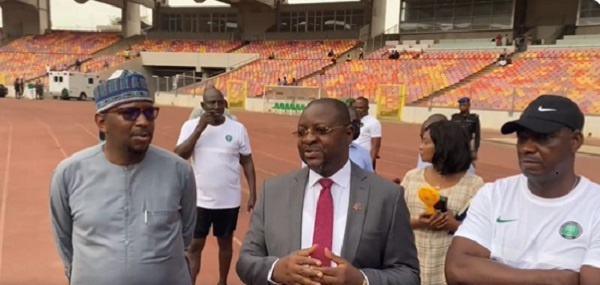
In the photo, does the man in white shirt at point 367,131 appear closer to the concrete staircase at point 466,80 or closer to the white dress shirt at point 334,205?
the white dress shirt at point 334,205

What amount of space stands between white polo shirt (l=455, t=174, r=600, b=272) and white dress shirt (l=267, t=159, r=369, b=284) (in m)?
0.49

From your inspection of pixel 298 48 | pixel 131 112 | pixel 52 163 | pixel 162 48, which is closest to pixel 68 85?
pixel 162 48

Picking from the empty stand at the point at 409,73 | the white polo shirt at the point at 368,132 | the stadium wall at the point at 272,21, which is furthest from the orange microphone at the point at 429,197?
the stadium wall at the point at 272,21

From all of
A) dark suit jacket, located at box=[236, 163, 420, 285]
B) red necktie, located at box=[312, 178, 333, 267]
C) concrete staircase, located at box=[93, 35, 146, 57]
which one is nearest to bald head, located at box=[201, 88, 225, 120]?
dark suit jacket, located at box=[236, 163, 420, 285]

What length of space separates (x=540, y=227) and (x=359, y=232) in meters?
0.61

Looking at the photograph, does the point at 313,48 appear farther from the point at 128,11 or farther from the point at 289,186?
the point at 289,186

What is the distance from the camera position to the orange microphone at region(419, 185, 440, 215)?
267 cm

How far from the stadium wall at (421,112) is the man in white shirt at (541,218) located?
14579 mm

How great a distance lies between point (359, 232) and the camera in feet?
6.06

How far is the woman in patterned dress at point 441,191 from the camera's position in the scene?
2.69 metres

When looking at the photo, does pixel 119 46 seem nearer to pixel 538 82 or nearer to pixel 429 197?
pixel 538 82

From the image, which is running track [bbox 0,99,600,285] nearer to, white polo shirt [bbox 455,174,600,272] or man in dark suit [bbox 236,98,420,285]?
man in dark suit [bbox 236,98,420,285]

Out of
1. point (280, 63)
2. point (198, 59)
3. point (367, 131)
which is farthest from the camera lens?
point (198, 59)

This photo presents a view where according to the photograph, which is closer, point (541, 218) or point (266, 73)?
point (541, 218)
